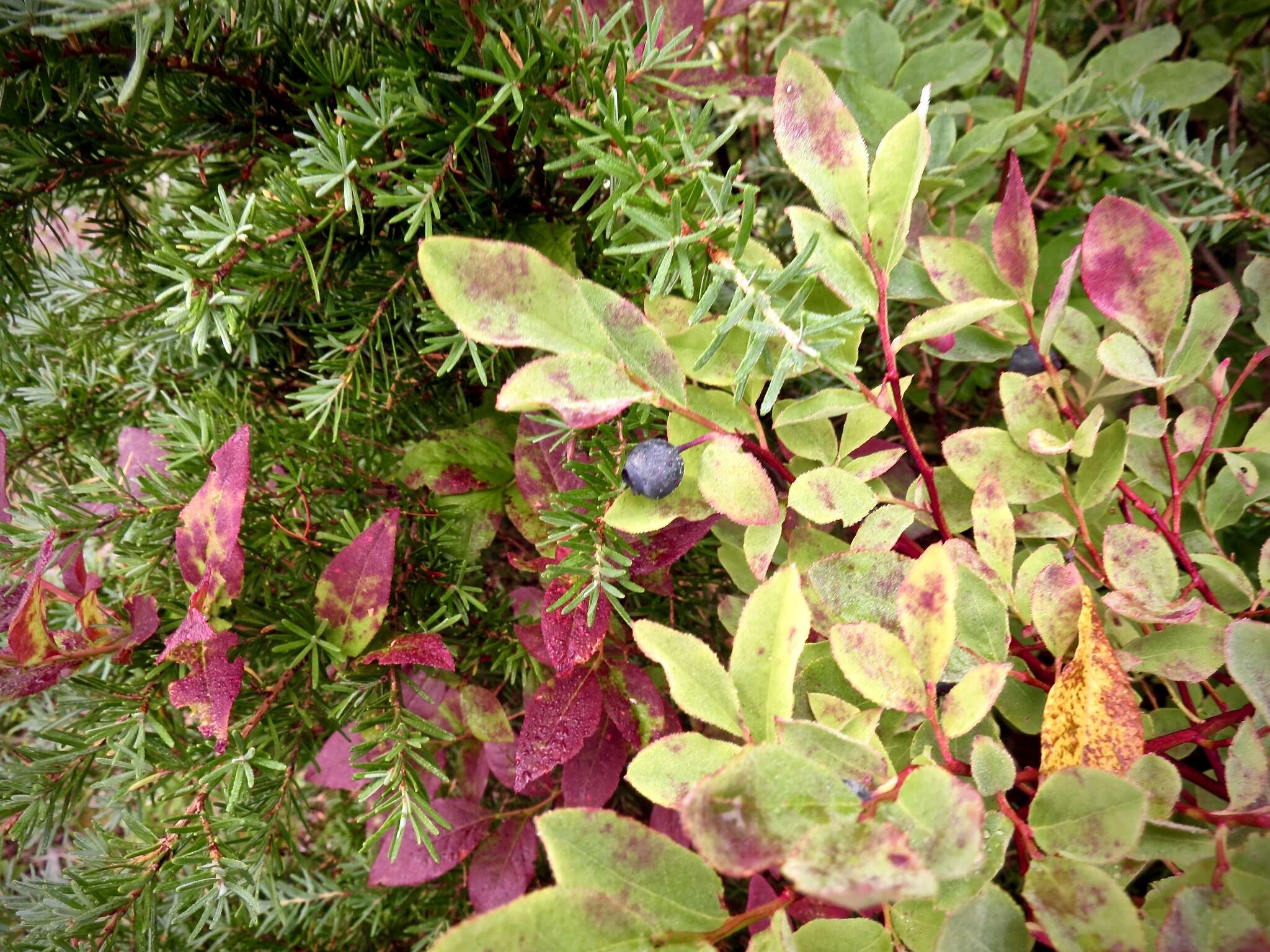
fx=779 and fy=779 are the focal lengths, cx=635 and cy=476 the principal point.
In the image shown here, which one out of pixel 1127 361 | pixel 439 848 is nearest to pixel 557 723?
pixel 439 848

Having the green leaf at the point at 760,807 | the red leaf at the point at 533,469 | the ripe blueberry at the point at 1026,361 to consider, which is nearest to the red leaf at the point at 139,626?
the red leaf at the point at 533,469

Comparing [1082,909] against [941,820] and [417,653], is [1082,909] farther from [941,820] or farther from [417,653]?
[417,653]

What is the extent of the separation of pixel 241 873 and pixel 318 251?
37cm

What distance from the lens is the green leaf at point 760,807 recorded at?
0.24 meters

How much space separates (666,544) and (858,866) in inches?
10.1

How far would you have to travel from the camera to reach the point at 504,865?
56cm

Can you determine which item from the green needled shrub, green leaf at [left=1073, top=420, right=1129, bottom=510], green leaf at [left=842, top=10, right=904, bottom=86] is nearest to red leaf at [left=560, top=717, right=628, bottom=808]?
the green needled shrub

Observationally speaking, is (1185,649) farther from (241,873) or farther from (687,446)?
(241,873)

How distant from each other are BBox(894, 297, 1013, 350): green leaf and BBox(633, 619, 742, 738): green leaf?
0.56 ft

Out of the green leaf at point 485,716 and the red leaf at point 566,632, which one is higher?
the red leaf at point 566,632

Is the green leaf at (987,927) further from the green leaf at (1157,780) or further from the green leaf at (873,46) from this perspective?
the green leaf at (873,46)

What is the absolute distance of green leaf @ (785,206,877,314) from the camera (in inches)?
15.4

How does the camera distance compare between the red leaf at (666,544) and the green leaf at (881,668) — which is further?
the red leaf at (666,544)

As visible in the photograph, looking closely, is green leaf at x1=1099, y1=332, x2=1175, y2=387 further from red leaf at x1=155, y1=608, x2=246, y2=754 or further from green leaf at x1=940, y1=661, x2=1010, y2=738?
red leaf at x1=155, y1=608, x2=246, y2=754
